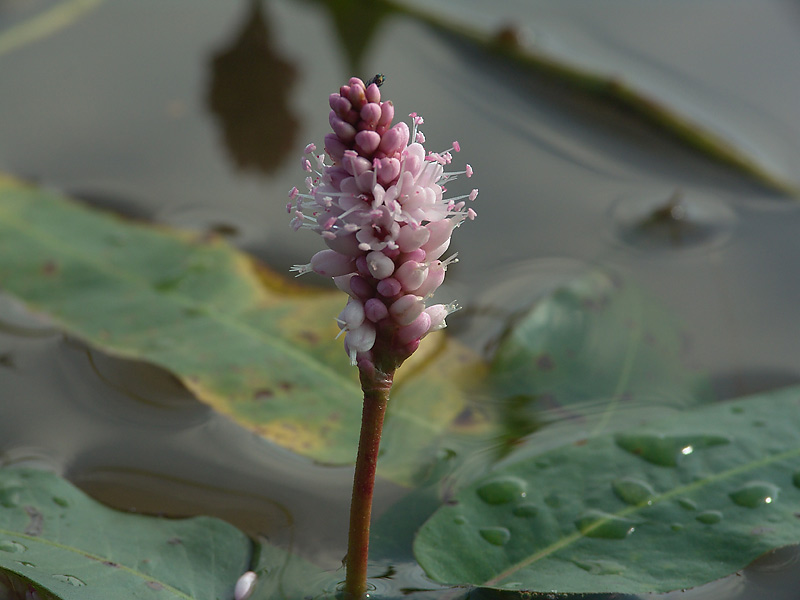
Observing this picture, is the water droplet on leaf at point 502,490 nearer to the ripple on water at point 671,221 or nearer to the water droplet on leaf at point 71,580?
the water droplet on leaf at point 71,580

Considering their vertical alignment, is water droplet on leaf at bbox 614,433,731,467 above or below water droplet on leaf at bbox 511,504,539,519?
above

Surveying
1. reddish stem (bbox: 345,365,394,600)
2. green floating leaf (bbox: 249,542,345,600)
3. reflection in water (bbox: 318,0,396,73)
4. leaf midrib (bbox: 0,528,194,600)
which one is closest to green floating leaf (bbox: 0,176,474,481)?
green floating leaf (bbox: 249,542,345,600)

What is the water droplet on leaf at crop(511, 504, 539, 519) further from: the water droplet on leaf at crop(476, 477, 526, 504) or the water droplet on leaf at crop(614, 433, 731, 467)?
the water droplet on leaf at crop(614, 433, 731, 467)

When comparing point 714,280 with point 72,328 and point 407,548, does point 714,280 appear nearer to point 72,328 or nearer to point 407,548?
point 407,548

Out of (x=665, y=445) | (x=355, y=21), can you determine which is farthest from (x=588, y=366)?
(x=355, y=21)

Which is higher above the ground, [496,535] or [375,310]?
[375,310]

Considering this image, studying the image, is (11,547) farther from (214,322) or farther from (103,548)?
(214,322)

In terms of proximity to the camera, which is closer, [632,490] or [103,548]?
[103,548]
